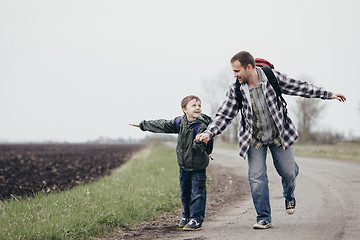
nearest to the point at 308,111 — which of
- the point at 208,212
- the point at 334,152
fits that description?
the point at 334,152

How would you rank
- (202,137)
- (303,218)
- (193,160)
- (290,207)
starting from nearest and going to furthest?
(202,137), (193,160), (290,207), (303,218)

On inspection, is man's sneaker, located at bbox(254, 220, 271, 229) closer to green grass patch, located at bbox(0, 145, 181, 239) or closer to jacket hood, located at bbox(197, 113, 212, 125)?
jacket hood, located at bbox(197, 113, 212, 125)

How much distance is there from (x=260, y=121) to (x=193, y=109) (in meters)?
0.89

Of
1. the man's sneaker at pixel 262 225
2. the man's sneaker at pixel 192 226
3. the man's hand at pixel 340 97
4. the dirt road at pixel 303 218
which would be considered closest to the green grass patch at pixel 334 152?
the dirt road at pixel 303 218

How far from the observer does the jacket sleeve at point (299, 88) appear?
5.20m

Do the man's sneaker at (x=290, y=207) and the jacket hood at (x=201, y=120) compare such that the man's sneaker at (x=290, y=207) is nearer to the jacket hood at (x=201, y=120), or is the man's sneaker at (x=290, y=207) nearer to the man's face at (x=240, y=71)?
the jacket hood at (x=201, y=120)

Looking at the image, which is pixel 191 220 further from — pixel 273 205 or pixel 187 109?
pixel 273 205

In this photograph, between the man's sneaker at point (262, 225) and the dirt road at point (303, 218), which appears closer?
the dirt road at point (303, 218)

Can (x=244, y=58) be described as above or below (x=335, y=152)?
above

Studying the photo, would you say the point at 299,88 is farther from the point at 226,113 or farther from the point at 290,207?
the point at 290,207

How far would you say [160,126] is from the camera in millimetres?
5758

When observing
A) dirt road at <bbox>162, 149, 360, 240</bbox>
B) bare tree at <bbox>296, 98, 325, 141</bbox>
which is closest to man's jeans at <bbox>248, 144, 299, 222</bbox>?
dirt road at <bbox>162, 149, 360, 240</bbox>

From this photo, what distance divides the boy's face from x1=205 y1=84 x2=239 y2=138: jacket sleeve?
26 centimetres

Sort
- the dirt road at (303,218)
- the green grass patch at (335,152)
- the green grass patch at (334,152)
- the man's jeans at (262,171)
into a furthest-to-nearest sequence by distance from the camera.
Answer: the green grass patch at (334,152), the green grass patch at (335,152), the man's jeans at (262,171), the dirt road at (303,218)
